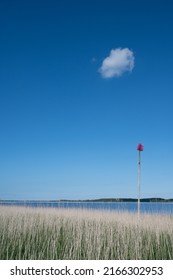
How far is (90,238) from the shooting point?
5.17m

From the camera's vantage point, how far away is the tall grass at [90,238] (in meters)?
5.20

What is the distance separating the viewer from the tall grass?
17.0 feet

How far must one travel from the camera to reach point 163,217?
31.8ft
